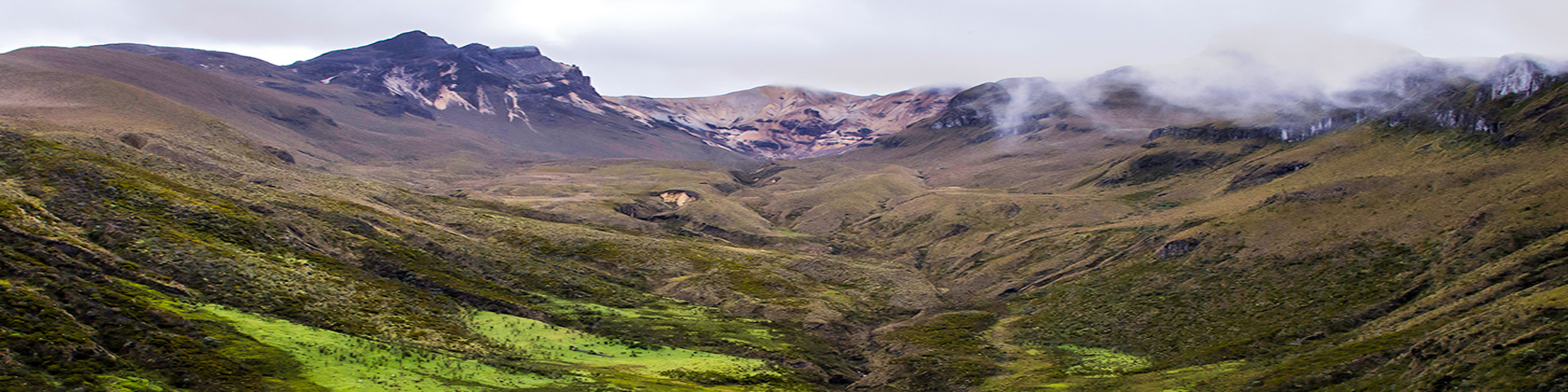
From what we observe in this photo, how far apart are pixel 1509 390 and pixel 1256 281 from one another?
47402 mm

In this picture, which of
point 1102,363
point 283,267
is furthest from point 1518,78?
point 283,267

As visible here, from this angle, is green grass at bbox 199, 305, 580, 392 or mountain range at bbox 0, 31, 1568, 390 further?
green grass at bbox 199, 305, 580, 392

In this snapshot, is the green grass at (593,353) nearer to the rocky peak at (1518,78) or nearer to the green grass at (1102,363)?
the green grass at (1102,363)

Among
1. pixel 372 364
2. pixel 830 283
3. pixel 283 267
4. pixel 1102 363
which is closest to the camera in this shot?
pixel 372 364

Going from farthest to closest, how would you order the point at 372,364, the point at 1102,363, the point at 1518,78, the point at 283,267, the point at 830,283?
the point at 830,283, the point at 1518,78, the point at 1102,363, the point at 283,267, the point at 372,364

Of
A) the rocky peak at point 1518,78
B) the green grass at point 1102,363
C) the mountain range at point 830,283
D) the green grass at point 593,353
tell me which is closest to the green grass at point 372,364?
the mountain range at point 830,283

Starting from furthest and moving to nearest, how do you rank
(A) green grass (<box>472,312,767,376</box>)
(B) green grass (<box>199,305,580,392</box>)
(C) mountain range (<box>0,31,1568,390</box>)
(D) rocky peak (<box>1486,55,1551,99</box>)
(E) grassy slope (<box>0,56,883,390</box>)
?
1. (D) rocky peak (<box>1486,55,1551,99</box>)
2. (A) green grass (<box>472,312,767,376</box>)
3. (B) green grass (<box>199,305,580,392</box>)
4. (C) mountain range (<box>0,31,1568,390</box>)
5. (E) grassy slope (<box>0,56,883,390</box>)

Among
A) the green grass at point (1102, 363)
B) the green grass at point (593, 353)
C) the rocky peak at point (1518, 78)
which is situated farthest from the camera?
the rocky peak at point (1518, 78)

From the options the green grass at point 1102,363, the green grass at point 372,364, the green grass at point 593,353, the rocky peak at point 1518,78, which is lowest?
the green grass at point 1102,363

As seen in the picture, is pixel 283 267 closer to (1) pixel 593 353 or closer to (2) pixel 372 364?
(2) pixel 372 364

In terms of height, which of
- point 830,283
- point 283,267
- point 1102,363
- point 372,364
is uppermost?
point 283,267

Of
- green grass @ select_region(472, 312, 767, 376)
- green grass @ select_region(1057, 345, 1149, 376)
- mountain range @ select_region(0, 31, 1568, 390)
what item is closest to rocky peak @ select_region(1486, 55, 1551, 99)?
mountain range @ select_region(0, 31, 1568, 390)

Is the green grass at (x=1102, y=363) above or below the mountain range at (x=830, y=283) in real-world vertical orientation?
below

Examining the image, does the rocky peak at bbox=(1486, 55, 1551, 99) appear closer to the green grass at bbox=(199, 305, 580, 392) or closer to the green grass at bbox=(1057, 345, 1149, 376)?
the green grass at bbox=(1057, 345, 1149, 376)
